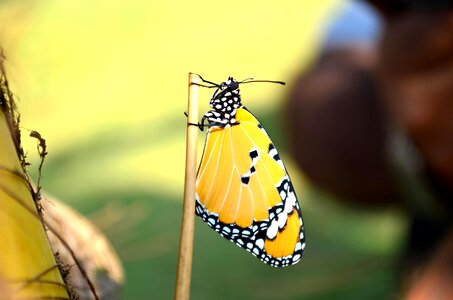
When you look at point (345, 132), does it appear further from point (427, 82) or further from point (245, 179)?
point (245, 179)

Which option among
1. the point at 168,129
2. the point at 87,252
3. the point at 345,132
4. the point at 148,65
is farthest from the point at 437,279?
the point at 148,65

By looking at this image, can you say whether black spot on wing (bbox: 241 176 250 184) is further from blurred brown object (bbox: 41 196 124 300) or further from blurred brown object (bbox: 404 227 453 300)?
blurred brown object (bbox: 404 227 453 300)

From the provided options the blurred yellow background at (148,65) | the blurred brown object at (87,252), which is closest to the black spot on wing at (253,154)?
the blurred brown object at (87,252)

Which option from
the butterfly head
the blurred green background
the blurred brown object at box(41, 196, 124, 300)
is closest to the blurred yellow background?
the blurred green background

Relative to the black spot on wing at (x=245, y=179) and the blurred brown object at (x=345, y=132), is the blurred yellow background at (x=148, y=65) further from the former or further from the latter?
the black spot on wing at (x=245, y=179)

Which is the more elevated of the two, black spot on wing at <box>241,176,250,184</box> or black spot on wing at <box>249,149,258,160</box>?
black spot on wing at <box>249,149,258,160</box>
